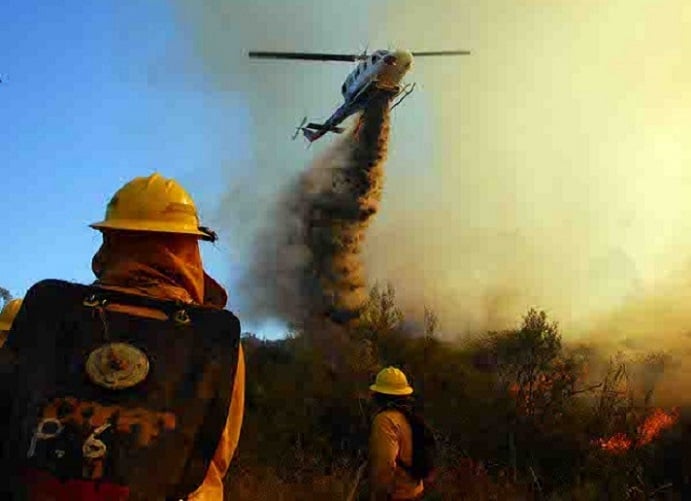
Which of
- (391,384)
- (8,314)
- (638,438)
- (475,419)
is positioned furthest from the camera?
(475,419)

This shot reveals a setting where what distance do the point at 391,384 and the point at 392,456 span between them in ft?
2.63

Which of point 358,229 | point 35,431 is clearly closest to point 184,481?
point 35,431

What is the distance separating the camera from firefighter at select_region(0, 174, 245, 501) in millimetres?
2318

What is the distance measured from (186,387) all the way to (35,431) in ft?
1.33

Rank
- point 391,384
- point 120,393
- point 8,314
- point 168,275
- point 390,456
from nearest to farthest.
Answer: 1. point 120,393
2. point 168,275
3. point 8,314
4. point 390,456
5. point 391,384

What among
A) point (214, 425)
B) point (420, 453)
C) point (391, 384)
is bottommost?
point (420, 453)

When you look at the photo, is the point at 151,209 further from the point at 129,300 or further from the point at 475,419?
the point at 475,419

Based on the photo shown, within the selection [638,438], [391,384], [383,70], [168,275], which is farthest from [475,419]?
[168,275]

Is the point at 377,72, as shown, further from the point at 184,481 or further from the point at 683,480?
the point at 184,481

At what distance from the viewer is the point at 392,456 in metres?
7.04

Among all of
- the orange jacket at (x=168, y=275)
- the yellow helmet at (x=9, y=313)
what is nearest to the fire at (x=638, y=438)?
the yellow helmet at (x=9, y=313)

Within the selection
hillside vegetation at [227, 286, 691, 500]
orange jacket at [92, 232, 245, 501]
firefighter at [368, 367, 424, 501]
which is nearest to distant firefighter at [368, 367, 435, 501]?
firefighter at [368, 367, 424, 501]

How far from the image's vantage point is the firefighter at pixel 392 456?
702 cm

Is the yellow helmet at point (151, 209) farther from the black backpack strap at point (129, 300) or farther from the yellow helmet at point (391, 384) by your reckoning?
the yellow helmet at point (391, 384)
